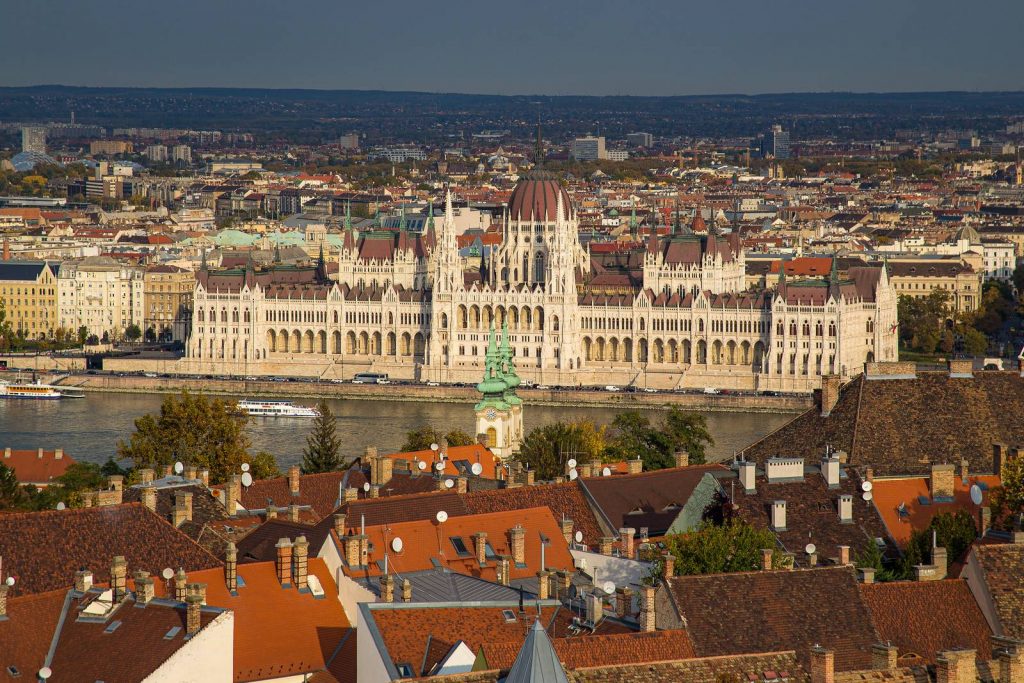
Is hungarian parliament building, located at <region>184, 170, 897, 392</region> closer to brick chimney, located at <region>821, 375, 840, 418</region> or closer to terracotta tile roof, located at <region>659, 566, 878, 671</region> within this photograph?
brick chimney, located at <region>821, 375, 840, 418</region>

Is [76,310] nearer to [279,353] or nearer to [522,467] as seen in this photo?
[279,353]

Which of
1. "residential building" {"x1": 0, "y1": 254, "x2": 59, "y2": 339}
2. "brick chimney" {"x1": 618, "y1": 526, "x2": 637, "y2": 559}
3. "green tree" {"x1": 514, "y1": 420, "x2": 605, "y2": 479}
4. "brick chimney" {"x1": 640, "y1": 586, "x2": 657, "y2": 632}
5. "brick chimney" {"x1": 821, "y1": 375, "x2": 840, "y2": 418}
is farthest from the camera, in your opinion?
"residential building" {"x1": 0, "y1": 254, "x2": 59, "y2": 339}

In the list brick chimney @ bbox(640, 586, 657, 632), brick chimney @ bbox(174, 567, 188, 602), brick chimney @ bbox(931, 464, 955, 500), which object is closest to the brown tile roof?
brick chimney @ bbox(931, 464, 955, 500)

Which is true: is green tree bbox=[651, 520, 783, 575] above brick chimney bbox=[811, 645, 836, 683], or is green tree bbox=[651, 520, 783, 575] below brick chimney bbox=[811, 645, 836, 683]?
above

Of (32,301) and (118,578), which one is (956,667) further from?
(32,301)

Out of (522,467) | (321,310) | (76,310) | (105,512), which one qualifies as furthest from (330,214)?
(105,512)

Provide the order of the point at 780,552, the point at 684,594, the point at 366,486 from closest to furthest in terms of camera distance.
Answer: the point at 684,594
the point at 780,552
the point at 366,486

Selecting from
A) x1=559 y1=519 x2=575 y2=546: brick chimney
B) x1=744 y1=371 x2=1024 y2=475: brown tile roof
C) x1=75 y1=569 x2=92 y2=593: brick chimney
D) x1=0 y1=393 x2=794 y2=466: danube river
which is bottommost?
x1=0 y1=393 x2=794 y2=466: danube river
